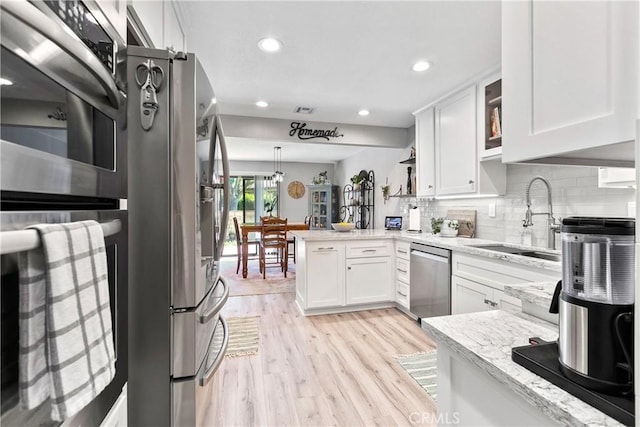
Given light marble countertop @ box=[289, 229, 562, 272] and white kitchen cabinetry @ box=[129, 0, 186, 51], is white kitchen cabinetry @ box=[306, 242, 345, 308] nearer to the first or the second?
light marble countertop @ box=[289, 229, 562, 272]

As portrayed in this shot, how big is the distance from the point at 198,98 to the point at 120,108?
0.37 meters

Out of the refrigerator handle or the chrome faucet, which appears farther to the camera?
the chrome faucet

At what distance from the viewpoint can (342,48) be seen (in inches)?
92.0

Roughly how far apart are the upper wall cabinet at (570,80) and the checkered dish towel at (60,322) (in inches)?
37.6

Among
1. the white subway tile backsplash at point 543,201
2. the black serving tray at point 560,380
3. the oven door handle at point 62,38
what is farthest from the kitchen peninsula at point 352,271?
the oven door handle at point 62,38

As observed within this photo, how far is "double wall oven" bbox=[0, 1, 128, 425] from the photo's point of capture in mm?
425

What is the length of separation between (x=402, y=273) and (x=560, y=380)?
2.88 meters

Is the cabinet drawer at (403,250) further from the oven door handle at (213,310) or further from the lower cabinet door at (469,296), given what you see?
the oven door handle at (213,310)

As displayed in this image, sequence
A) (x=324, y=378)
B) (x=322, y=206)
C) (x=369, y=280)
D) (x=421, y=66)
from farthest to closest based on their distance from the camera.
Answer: (x=322, y=206) → (x=369, y=280) → (x=421, y=66) → (x=324, y=378)

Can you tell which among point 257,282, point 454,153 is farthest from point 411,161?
point 257,282

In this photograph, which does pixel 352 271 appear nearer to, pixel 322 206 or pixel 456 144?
pixel 456 144

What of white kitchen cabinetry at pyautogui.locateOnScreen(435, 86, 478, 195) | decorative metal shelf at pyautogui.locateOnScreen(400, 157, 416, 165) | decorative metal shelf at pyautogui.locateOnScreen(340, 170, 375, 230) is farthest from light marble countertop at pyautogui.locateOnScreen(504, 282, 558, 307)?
decorative metal shelf at pyautogui.locateOnScreen(340, 170, 375, 230)

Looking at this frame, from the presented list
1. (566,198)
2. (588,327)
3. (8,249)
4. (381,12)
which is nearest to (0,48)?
(8,249)

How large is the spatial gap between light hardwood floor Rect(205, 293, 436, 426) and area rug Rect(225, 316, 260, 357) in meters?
0.07
